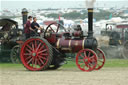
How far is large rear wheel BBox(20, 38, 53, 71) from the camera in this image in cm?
929

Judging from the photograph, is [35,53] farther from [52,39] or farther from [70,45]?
[70,45]

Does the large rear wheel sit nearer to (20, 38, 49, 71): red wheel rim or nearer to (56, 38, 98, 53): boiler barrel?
(20, 38, 49, 71): red wheel rim

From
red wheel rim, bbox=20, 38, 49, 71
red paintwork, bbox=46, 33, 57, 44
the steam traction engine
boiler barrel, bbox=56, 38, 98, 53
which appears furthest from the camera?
red paintwork, bbox=46, 33, 57, 44

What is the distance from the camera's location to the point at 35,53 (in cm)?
946

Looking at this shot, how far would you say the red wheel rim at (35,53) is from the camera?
30.8 ft

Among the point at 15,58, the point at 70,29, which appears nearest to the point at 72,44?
the point at 70,29

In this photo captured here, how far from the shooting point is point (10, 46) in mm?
15086

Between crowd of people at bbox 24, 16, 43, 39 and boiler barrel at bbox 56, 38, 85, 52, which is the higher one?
crowd of people at bbox 24, 16, 43, 39

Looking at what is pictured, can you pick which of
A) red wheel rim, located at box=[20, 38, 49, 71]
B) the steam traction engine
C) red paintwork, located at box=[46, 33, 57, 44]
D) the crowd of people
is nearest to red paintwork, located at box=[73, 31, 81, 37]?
the steam traction engine

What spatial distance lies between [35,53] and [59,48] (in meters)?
0.63

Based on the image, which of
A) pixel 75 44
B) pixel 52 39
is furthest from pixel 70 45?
pixel 52 39

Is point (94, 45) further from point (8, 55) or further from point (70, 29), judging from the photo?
point (8, 55)

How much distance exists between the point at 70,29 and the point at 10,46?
6.06 metres

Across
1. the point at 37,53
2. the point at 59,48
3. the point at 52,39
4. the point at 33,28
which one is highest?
the point at 33,28
